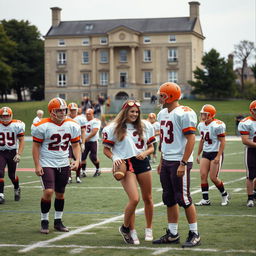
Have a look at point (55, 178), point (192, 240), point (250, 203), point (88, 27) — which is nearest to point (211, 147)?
point (250, 203)

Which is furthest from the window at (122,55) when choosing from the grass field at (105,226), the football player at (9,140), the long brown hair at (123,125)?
the long brown hair at (123,125)

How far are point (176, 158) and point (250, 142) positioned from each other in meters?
3.70

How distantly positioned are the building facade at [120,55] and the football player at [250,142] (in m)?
72.8

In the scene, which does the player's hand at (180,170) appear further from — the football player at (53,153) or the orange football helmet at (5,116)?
the orange football helmet at (5,116)

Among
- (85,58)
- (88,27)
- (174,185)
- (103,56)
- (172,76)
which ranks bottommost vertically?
(174,185)

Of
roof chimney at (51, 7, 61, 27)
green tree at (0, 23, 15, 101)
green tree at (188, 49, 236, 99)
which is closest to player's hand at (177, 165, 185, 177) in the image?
green tree at (188, 49, 236, 99)

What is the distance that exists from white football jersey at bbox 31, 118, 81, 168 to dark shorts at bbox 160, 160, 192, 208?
69.4 inches

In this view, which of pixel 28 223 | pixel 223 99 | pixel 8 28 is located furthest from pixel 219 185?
pixel 8 28

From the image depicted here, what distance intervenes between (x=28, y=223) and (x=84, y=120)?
717 centimetres

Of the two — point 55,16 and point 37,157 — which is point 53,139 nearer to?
point 37,157

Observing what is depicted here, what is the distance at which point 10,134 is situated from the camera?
12898 millimetres

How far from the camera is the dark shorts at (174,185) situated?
26.9ft

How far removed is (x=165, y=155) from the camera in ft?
27.7

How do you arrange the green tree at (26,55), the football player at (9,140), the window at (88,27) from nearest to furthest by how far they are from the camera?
the football player at (9,140) → the window at (88,27) → the green tree at (26,55)
